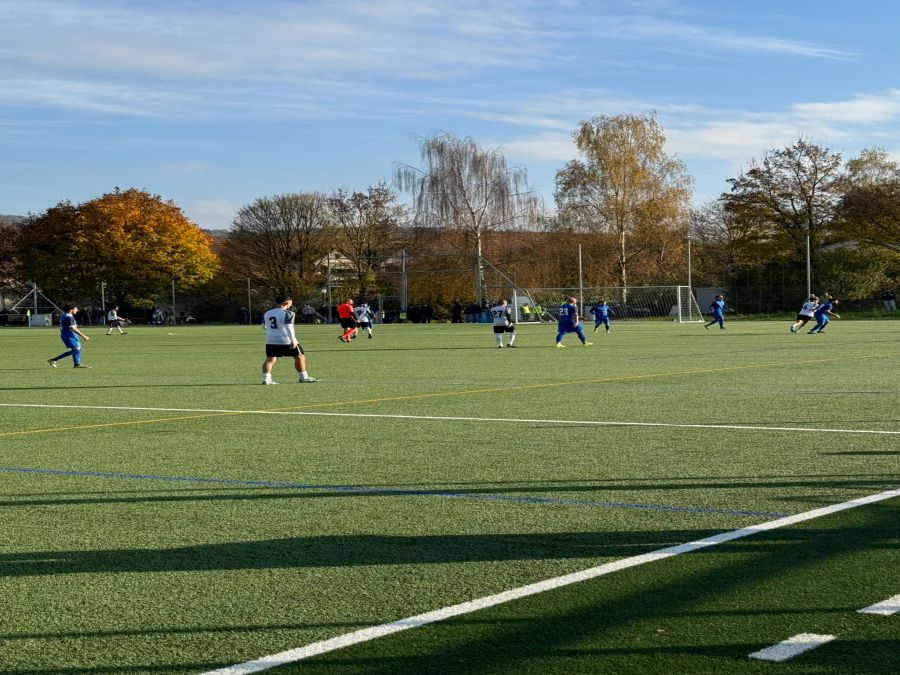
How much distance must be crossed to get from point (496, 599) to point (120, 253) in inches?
3571

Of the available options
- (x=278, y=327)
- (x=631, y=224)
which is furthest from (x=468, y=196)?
(x=278, y=327)

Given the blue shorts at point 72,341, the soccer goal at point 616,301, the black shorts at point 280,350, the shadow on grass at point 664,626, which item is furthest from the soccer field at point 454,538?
the soccer goal at point 616,301

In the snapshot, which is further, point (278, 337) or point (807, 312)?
point (807, 312)

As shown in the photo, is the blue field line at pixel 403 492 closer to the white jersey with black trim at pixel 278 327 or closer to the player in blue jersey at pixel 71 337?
the white jersey with black trim at pixel 278 327

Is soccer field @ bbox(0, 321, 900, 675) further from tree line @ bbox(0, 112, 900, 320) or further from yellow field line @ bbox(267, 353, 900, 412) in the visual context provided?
tree line @ bbox(0, 112, 900, 320)

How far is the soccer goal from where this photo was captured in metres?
A: 72.9

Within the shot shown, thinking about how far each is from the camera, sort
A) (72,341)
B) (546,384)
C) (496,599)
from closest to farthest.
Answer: (496,599), (546,384), (72,341)

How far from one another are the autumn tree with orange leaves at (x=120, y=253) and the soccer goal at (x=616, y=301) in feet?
103

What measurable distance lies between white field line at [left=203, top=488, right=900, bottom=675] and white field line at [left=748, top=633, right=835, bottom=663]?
3.93ft

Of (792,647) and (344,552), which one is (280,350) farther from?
(792,647)

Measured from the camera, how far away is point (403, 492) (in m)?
8.20

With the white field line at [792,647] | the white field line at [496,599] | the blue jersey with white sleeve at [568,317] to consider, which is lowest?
the white field line at [792,647]

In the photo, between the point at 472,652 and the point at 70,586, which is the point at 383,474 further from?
the point at 472,652

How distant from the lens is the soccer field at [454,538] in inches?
180
